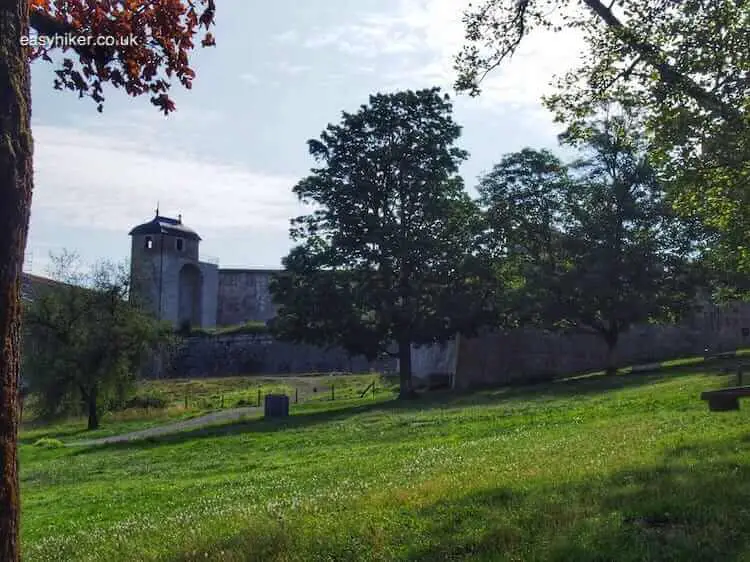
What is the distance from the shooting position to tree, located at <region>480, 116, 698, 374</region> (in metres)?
→ 39.4

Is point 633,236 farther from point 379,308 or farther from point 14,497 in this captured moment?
point 14,497

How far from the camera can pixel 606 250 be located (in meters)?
39.6

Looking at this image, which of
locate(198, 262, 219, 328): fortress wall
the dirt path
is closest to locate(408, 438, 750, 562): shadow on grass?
the dirt path

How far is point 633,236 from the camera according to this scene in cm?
4044

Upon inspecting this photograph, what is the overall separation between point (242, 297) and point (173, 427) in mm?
65529

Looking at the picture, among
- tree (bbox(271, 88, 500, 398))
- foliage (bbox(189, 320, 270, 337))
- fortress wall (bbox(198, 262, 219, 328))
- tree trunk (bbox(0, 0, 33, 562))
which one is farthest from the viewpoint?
fortress wall (bbox(198, 262, 219, 328))

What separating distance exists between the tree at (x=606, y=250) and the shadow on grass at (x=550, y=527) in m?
32.3

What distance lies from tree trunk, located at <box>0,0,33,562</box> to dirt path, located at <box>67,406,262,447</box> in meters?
27.1

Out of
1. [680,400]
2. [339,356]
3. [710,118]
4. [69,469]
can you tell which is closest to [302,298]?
[69,469]

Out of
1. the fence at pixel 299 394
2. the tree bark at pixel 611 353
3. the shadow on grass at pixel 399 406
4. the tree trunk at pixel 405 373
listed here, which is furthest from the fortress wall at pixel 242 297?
the tree bark at pixel 611 353

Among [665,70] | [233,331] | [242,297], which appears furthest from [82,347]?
[242,297]

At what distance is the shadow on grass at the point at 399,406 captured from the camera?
95.7ft

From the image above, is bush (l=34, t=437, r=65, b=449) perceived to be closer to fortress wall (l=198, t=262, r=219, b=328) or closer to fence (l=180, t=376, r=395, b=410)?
fence (l=180, t=376, r=395, b=410)

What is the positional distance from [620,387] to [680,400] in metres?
11.2
